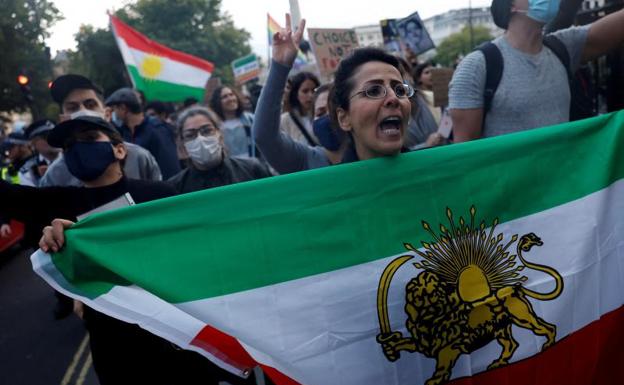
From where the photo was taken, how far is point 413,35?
22.2ft

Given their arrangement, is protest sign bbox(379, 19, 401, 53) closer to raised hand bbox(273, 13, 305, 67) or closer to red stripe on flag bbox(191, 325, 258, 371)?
raised hand bbox(273, 13, 305, 67)

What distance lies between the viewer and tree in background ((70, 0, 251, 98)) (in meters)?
41.6

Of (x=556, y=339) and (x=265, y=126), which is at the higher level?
(x=265, y=126)

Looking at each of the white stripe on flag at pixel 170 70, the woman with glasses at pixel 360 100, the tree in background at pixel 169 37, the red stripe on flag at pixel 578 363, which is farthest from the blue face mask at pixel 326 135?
the tree in background at pixel 169 37

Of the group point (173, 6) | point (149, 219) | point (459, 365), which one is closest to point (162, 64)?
A: point (149, 219)

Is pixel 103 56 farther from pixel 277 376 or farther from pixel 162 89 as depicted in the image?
pixel 277 376

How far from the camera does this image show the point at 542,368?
193 centimetres

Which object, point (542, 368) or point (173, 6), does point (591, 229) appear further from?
point (173, 6)

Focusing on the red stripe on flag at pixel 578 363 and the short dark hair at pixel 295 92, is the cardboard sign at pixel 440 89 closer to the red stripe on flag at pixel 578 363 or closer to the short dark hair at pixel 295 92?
the short dark hair at pixel 295 92

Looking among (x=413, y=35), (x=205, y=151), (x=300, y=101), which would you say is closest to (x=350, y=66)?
(x=205, y=151)

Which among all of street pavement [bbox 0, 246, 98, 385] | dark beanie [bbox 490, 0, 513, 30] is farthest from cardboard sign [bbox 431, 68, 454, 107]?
street pavement [bbox 0, 246, 98, 385]

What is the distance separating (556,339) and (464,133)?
43.1 inches

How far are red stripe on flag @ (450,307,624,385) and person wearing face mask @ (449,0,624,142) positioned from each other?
0.99m

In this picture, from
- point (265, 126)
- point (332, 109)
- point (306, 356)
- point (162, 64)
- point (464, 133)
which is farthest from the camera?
point (162, 64)
